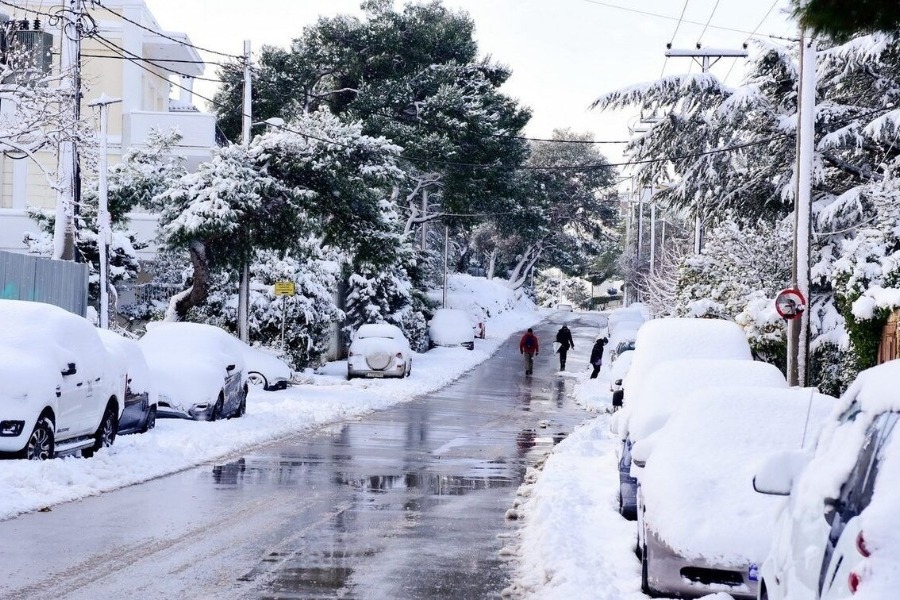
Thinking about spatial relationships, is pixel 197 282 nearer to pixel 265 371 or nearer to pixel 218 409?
pixel 265 371

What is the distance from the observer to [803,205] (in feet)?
73.0

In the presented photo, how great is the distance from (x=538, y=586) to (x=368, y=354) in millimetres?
29590

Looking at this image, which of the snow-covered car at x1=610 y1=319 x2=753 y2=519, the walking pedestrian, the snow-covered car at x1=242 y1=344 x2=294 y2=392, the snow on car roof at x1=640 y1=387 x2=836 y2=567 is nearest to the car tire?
the snow-covered car at x1=610 y1=319 x2=753 y2=519

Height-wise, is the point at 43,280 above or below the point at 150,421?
above

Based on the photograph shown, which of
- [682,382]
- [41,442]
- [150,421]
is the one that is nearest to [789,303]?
[682,382]

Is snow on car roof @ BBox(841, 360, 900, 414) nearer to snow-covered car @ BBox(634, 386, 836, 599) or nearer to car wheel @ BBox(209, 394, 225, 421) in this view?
snow-covered car @ BBox(634, 386, 836, 599)

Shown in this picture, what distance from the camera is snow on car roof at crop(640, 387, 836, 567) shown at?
8398 millimetres

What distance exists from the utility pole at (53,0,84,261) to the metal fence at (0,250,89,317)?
22.9 inches

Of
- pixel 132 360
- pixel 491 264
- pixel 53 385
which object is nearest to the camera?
pixel 53 385

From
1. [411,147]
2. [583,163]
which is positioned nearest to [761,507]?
[411,147]

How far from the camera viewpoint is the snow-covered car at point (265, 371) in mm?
31484

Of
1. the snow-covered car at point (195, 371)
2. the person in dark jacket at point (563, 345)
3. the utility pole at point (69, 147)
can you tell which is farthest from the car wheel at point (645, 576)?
the person in dark jacket at point (563, 345)

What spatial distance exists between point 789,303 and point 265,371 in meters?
14.3

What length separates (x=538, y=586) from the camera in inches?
357
